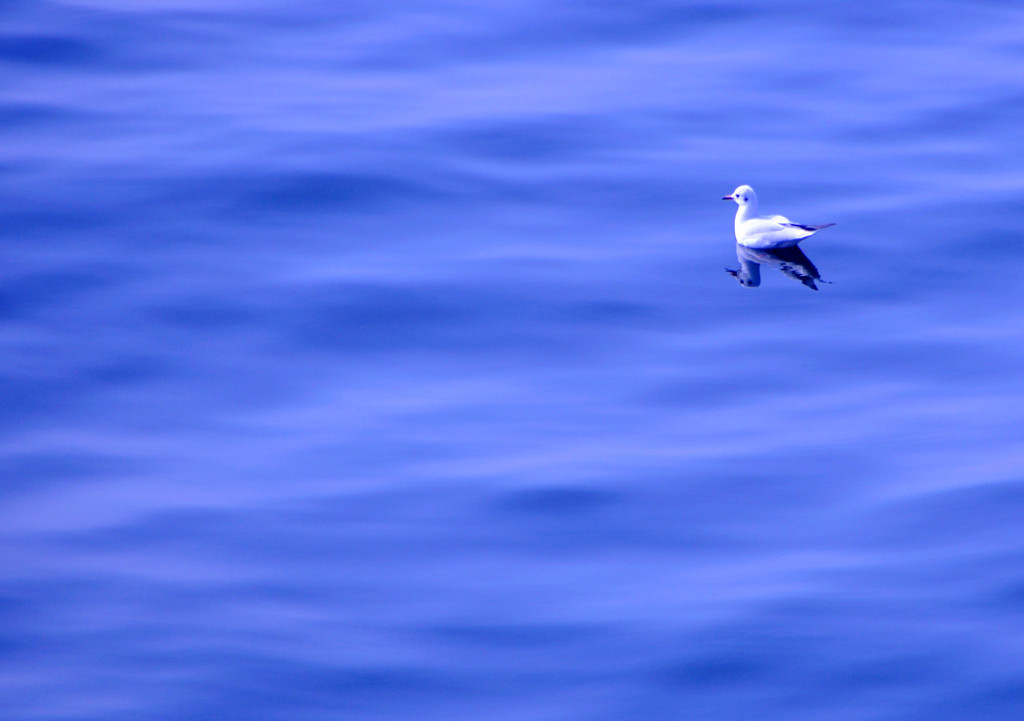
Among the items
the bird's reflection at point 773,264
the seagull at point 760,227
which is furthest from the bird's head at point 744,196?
the bird's reflection at point 773,264

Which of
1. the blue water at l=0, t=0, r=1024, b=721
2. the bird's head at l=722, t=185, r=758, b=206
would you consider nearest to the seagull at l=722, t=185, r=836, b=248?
the bird's head at l=722, t=185, r=758, b=206

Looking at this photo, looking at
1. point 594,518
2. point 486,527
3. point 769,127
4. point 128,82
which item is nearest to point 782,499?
point 594,518

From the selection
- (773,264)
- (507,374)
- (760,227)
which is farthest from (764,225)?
(507,374)

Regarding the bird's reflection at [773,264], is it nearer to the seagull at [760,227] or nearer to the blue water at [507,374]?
the seagull at [760,227]

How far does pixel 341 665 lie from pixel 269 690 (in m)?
0.37

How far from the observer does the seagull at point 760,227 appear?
10.7 m

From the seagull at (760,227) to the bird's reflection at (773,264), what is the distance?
0.06 m

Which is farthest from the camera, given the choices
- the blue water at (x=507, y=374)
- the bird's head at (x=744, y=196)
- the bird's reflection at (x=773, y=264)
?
the bird's head at (x=744, y=196)

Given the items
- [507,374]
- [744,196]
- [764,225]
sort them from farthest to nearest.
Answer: [744,196] → [764,225] → [507,374]

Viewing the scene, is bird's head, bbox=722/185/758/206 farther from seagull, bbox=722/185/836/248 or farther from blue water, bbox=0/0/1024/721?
blue water, bbox=0/0/1024/721

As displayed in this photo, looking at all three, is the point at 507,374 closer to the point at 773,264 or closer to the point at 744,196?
the point at 773,264

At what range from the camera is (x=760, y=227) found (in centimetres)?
1080

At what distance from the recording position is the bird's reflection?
1067 centimetres

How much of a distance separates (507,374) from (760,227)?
95.4 inches
